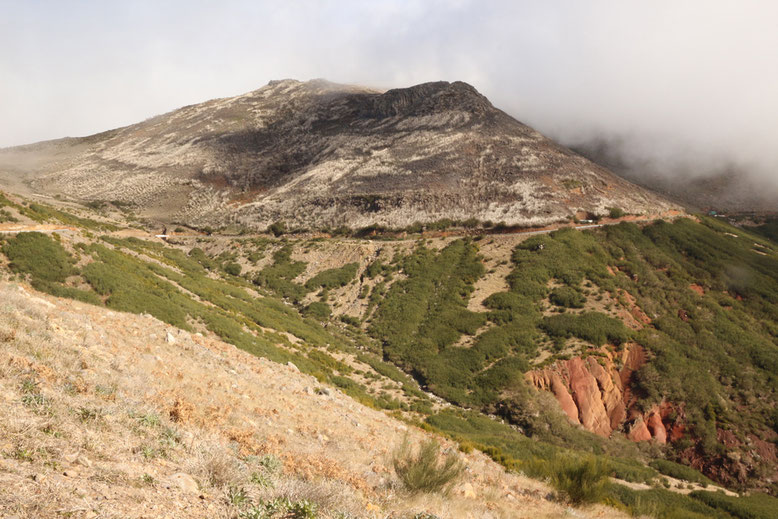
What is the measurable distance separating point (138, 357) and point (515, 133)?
56.5 metres

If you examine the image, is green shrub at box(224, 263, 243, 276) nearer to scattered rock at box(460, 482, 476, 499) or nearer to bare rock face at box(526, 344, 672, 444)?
bare rock face at box(526, 344, 672, 444)

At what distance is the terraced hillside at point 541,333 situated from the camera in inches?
643

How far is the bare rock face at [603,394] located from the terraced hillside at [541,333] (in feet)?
0.25

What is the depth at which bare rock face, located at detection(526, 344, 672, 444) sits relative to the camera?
1975 centimetres

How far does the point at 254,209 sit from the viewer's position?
54906 millimetres

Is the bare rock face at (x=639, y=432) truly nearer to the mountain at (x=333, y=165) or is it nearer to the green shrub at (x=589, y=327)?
the green shrub at (x=589, y=327)

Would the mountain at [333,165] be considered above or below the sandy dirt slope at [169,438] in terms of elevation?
above

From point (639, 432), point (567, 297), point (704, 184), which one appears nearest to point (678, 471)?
point (639, 432)

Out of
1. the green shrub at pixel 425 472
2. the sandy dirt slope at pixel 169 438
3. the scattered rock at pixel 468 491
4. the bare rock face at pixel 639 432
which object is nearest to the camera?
the sandy dirt slope at pixel 169 438

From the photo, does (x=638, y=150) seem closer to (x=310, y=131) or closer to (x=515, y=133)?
(x=515, y=133)

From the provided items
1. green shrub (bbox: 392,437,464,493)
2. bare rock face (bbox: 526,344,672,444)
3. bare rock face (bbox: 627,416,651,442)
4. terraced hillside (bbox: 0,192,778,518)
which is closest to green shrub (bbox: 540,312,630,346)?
terraced hillside (bbox: 0,192,778,518)

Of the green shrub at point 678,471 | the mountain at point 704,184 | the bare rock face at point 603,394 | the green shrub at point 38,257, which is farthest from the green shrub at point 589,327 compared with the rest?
the mountain at point 704,184

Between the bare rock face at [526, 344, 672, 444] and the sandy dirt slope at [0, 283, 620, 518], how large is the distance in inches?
432

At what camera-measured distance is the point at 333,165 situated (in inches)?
2361
